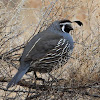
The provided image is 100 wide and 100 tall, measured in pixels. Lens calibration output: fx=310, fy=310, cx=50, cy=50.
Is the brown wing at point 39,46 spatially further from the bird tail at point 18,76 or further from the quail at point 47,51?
the bird tail at point 18,76

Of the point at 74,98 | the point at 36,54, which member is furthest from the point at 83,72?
the point at 36,54

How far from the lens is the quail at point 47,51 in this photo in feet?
11.3

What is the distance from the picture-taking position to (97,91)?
369 centimetres

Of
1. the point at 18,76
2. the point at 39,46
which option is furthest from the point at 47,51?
the point at 18,76

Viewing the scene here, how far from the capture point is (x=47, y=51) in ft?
11.7

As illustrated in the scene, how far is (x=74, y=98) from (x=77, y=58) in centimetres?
48

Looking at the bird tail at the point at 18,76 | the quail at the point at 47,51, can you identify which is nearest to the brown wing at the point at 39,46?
the quail at the point at 47,51

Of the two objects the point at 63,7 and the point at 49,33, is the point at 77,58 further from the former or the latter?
the point at 63,7

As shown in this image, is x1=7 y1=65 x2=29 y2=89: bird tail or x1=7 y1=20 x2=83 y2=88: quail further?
x1=7 y1=20 x2=83 y2=88: quail

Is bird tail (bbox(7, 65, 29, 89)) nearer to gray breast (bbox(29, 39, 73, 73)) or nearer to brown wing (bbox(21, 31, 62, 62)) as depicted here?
brown wing (bbox(21, 31, 62, 62))

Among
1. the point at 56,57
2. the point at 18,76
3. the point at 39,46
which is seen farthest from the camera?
the point at 56,57

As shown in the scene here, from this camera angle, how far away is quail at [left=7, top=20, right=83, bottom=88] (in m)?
3.43

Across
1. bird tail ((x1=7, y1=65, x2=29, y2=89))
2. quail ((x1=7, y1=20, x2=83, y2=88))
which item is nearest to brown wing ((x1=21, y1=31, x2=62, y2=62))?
quail ((x1=7, y1=20, x2=83, y2=88))

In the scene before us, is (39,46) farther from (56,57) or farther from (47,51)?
(56,57)
